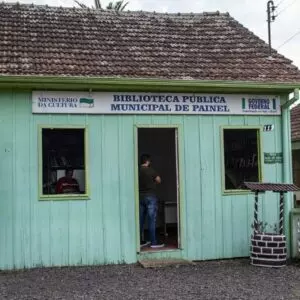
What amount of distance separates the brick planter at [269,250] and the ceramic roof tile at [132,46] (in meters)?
2.82

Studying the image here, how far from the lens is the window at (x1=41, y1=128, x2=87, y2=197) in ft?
29.7

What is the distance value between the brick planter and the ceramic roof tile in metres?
2.82

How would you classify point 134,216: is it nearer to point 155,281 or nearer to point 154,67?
point 155,281

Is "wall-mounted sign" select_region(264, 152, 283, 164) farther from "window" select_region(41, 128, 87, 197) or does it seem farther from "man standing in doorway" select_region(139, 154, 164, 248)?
"window" select_region(41, 128, 87, 197)

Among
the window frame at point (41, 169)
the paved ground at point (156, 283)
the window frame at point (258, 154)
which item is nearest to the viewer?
the paved ground at point (156, 283)

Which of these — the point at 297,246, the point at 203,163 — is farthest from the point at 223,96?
the point at 297,246

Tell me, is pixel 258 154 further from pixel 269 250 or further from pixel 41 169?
pixel 41 169

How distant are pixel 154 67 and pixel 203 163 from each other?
195cm

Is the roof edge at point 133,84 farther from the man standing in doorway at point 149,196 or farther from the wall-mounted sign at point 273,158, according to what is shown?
the man standing in doorway at point 149,196

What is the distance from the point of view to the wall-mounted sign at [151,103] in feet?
29.6

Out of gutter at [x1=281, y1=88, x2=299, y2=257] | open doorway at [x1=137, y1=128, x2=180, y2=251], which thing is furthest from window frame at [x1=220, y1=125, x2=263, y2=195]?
open doorway at [x1=137, y1=128, x2=180, y2=251]

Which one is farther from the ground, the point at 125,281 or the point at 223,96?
the point at 223,96

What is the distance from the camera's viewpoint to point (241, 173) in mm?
10039

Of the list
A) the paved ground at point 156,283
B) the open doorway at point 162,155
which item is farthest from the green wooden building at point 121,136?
the open doorway at point 162,155
